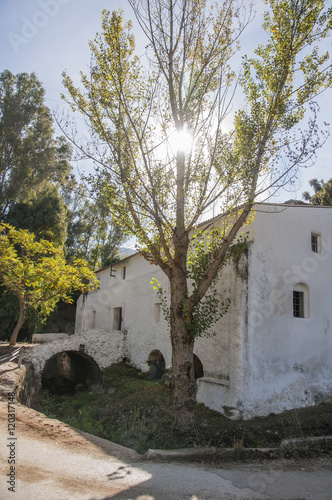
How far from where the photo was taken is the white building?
10.5 meters

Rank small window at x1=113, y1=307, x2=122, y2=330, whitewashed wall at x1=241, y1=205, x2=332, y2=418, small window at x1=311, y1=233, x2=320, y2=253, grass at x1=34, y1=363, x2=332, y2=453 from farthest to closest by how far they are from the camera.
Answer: small window at x1=113, y1=307, x2=122, y2=330, small window at x1=311, y1=233, x2=320, y2=253, whitewashed wall at x1=241, y1=205, x2=332, y2=418, grass at x1=34, y1=363, x2=332, y2=453

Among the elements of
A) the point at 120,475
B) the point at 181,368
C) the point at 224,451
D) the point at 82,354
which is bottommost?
the point at 224,451

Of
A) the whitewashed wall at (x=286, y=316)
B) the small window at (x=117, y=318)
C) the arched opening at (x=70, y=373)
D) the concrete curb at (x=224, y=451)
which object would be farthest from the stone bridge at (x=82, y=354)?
the concrete curb at (x=224, y=451)

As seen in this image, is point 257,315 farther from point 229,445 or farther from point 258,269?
point 229,445

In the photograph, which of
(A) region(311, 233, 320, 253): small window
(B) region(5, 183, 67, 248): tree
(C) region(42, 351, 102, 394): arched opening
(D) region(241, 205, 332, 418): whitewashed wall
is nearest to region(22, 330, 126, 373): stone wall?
(C) region(42, 351, 102, 394): arched opening

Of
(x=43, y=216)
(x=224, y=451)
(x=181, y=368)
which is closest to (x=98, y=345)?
(x=181, y=368)

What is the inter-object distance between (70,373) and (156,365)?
25.8ft

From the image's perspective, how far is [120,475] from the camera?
517cm

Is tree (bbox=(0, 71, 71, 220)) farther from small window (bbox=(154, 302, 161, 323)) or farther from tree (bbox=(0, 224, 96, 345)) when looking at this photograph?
small window (bbox=(154, 302, 161, 323))

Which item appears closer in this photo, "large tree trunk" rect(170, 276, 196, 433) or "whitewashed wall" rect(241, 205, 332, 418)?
"large tree trunk" rect(170, 276, 196, 433)

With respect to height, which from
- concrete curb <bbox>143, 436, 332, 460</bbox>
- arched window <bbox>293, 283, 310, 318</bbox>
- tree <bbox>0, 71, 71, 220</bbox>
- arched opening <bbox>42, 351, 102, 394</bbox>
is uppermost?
tree <bbox>0, 71, 71, 220</bbox>

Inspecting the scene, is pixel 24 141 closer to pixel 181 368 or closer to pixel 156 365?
pixel 156 365

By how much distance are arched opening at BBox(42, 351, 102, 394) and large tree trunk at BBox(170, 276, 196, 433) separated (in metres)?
9.79

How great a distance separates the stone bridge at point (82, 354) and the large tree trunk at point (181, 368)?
8213 millimetres
